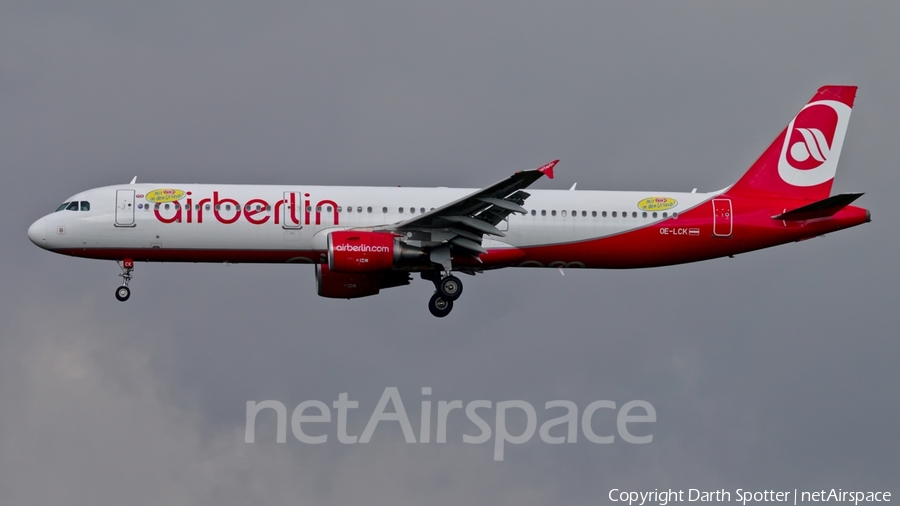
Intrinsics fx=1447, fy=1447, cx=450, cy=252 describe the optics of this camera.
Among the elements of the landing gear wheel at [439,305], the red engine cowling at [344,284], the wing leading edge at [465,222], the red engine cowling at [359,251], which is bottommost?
the landing gear wheel at [439,305]

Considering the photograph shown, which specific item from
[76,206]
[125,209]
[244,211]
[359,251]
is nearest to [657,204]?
[359,251]

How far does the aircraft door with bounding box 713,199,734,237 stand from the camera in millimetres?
52000

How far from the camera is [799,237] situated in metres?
52.4

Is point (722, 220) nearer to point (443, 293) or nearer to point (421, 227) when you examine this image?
point (443, 293)

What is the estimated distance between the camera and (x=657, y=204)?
171 feet

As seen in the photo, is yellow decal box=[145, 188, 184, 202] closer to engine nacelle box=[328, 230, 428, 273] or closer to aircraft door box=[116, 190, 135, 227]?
aircraft door box=[116, 190, 135, 227]

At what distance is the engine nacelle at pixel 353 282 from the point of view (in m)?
52.2

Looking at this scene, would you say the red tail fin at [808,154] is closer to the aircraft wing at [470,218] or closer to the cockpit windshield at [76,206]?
the aircraft wing at [470,218]

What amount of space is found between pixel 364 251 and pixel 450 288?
3733 mm

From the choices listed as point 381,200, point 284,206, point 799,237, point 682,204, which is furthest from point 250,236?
point 799,237

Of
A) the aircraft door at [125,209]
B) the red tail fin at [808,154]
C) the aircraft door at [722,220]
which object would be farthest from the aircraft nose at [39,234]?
the red tail fin at [808,154]

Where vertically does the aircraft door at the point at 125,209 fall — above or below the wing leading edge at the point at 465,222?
above

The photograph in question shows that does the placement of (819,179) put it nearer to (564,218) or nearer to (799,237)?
(799,237)

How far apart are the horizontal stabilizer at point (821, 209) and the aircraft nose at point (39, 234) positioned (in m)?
25.8
